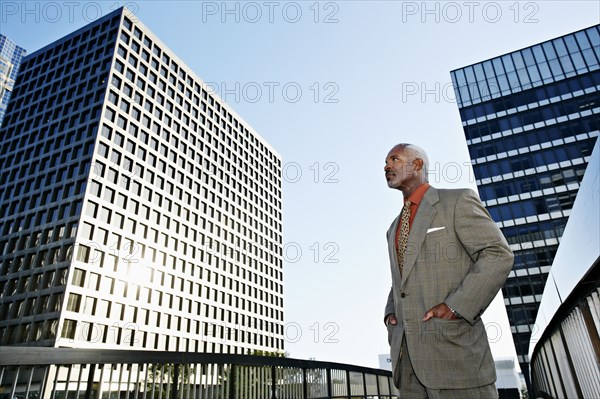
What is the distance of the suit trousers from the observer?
2.00 m

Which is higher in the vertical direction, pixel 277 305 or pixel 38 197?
pixel 38 197

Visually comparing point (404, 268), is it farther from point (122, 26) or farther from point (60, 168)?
point (122, 26)

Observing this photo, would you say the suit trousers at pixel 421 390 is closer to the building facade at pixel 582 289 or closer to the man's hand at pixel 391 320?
the man's hand at pixel 391 320

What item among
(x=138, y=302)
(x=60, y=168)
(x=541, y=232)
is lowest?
(x=138, y=302)

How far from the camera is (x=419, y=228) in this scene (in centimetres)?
247

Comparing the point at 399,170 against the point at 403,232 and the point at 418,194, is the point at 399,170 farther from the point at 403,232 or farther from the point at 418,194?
the point at 403,232

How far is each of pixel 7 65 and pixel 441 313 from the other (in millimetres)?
176891

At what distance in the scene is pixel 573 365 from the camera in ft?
12.0

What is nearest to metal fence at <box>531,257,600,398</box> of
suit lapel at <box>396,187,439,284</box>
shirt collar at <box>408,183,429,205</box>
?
suit lapel at <box>396,187,439,284</box>

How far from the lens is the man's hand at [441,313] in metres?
2.09

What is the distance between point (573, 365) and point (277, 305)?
77140 mm

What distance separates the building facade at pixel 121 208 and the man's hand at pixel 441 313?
4323 cm

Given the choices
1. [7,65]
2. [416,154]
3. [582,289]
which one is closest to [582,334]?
[582,289]

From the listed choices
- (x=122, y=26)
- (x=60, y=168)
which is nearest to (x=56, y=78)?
(x=122, y=26)
